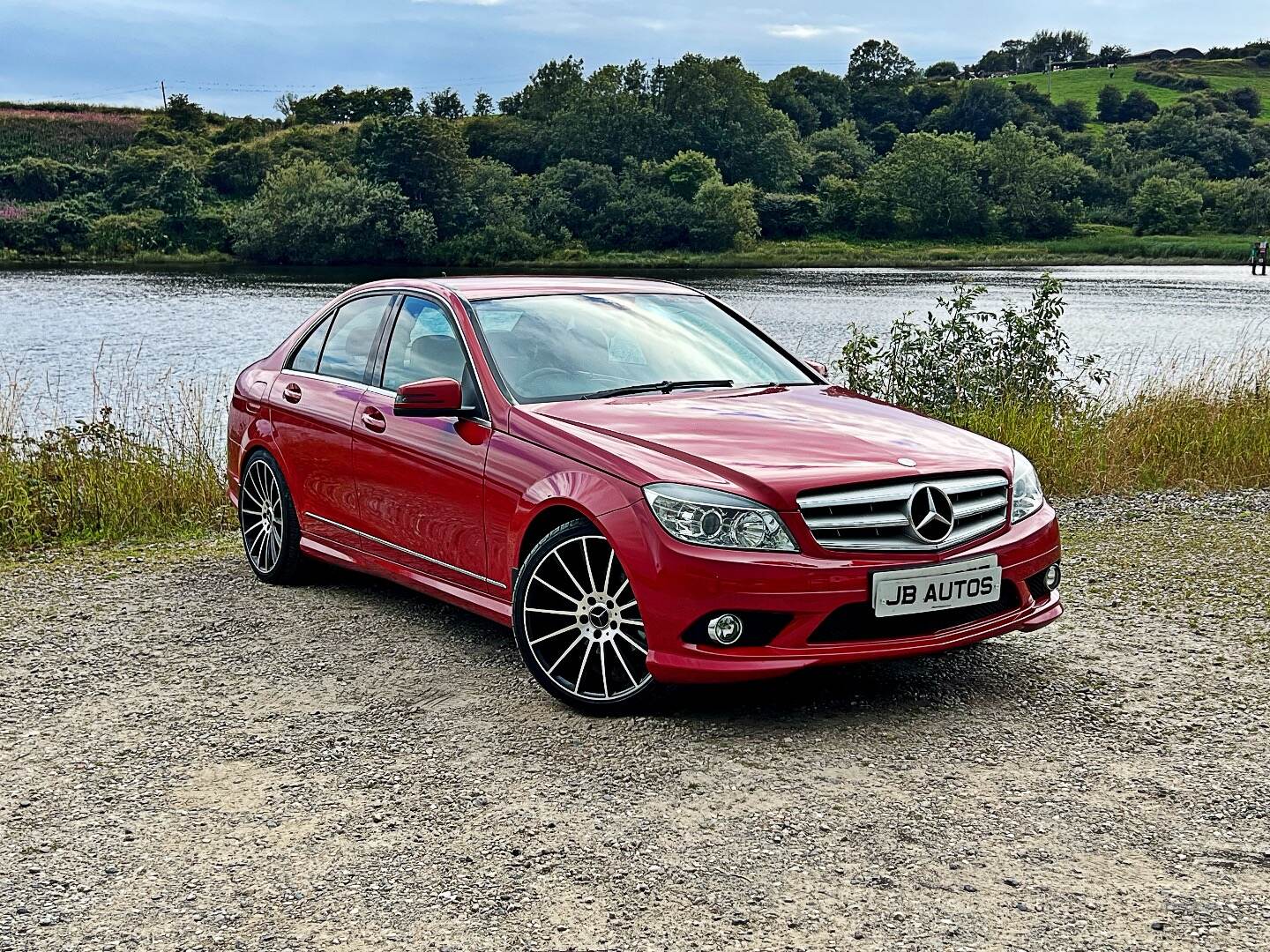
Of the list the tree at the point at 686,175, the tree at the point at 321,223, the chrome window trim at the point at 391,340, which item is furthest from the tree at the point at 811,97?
the chrome window trim at the point at 391,340

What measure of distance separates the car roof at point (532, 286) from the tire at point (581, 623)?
159cm

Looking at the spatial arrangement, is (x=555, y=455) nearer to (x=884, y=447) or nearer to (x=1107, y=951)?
(x=884, y=447)

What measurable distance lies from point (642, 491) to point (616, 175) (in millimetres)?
115837

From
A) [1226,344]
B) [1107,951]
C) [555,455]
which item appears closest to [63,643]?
[555,455]

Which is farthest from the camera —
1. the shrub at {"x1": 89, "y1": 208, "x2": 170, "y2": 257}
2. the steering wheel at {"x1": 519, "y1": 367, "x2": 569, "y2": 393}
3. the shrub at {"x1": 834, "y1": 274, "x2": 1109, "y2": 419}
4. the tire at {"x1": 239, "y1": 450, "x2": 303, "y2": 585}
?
the shrub at {"x1": 89, "y1": 208, "x2": 170, "y2": 257}

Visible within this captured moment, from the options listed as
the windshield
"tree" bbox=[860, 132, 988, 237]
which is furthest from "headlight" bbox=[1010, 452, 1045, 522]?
"tree" bbox=[860, 132, 988, 237]

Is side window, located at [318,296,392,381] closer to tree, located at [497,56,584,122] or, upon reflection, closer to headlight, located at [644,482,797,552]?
headlight, located at [644,482,797,552]

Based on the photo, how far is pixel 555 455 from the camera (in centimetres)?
506

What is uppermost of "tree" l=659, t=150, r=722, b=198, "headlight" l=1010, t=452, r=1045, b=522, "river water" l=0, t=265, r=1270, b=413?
"tree" l=659, t=150, r=722, b=198

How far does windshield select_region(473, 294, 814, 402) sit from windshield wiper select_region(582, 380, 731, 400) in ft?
0.04

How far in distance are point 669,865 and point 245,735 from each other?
1.94 metres

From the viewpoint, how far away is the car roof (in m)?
6.19

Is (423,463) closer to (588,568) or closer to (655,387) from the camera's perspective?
(655,387)

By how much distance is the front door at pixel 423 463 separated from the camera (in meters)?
5.51
